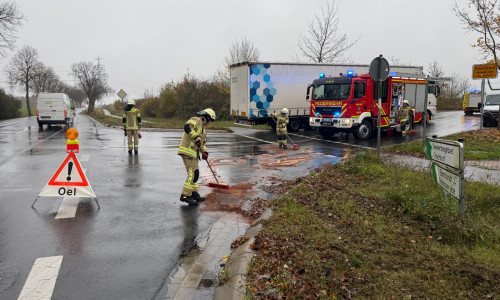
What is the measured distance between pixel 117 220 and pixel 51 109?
22.8 meters

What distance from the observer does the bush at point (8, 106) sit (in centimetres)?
4588

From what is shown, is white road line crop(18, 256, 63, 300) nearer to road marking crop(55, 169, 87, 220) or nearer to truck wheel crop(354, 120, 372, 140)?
road marking crop(55, 169, 87, 220)

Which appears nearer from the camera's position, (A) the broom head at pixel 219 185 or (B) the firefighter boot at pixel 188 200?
(B) the firefighter boot at pixel 188 200

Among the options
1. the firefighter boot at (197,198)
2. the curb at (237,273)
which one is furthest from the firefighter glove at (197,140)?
the curb at (237,273)

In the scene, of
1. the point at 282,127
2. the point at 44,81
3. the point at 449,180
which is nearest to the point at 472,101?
the point at 282,127

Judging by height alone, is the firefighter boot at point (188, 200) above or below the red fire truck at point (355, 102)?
below

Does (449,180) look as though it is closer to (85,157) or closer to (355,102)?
(85,157)

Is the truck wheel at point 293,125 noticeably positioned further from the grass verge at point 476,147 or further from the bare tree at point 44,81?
the bare tree at point 44,81

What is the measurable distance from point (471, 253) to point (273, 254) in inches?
82.3

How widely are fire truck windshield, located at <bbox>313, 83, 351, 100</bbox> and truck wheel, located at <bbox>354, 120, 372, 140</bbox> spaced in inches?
59.5

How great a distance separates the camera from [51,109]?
2552 cm

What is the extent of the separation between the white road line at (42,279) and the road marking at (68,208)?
1.68 meters

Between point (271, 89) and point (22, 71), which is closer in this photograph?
point (271, 89)

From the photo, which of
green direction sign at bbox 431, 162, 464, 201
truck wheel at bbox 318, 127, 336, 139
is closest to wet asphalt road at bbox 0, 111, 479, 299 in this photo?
green direction sign at bbox 431, 162, 464, 201
